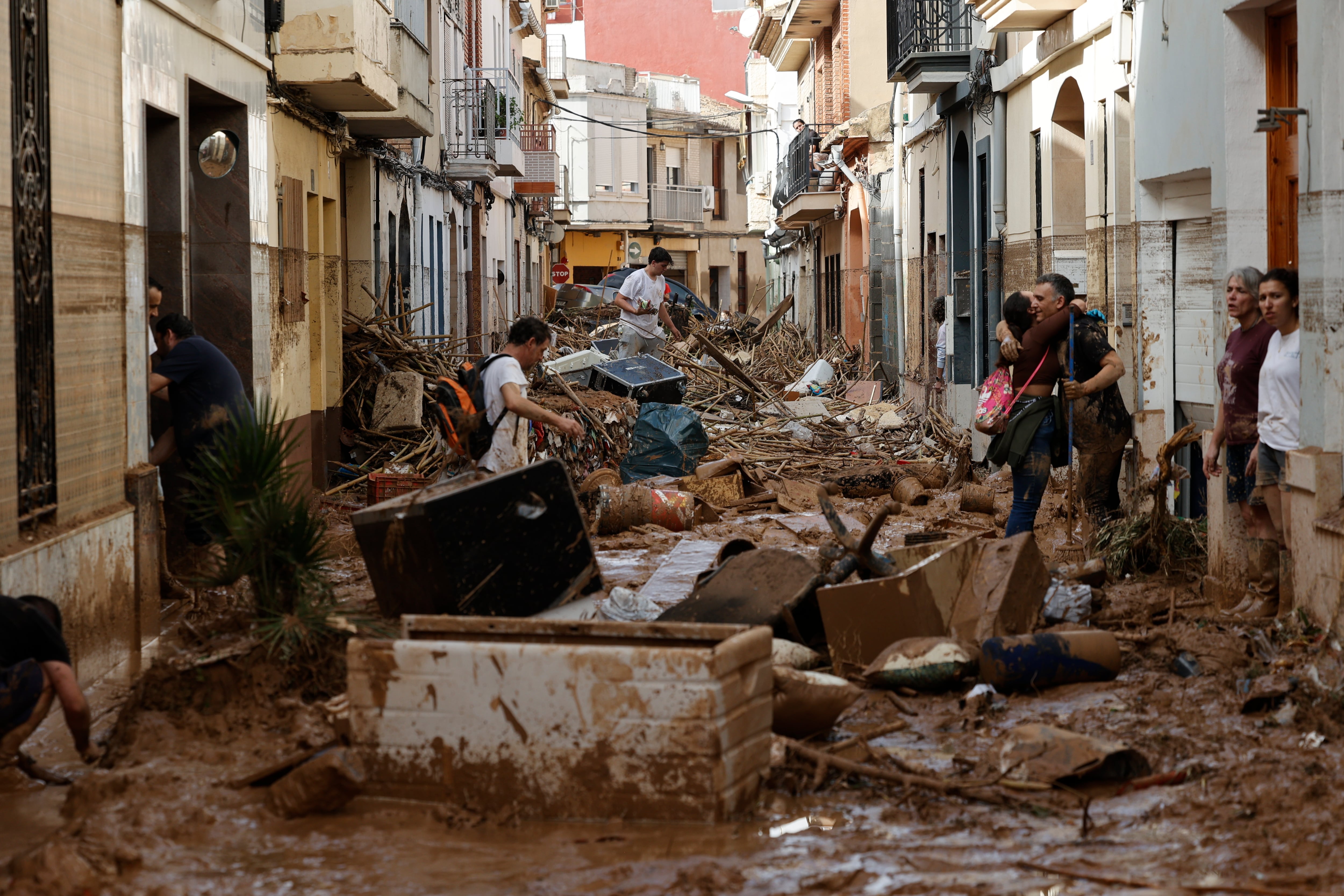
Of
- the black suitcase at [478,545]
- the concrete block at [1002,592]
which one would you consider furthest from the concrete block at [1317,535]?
the black suitcase at [478,545]

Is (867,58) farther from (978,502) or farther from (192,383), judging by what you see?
(192,383)

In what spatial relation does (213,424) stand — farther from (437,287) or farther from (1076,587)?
(437,287)

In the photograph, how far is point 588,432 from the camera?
13875 mm

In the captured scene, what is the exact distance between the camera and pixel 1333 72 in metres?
6.80

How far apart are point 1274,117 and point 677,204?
4796cm

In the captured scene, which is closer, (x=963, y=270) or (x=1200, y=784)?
(x=1200, y=784)

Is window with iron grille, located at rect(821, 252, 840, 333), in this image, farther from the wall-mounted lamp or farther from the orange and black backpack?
the wall-mounted lamp

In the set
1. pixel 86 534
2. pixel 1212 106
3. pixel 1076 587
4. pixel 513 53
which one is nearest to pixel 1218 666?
pixel 1076 587

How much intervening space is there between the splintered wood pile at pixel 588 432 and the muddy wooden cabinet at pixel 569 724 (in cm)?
685

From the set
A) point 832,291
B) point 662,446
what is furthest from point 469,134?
point 832,291

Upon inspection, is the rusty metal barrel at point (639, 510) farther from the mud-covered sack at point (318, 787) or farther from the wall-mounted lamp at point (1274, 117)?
the mud-covered sack at point (318, 787)

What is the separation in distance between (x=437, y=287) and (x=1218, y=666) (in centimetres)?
1705

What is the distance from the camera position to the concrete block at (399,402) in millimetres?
14383

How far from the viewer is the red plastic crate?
11.3 metres
